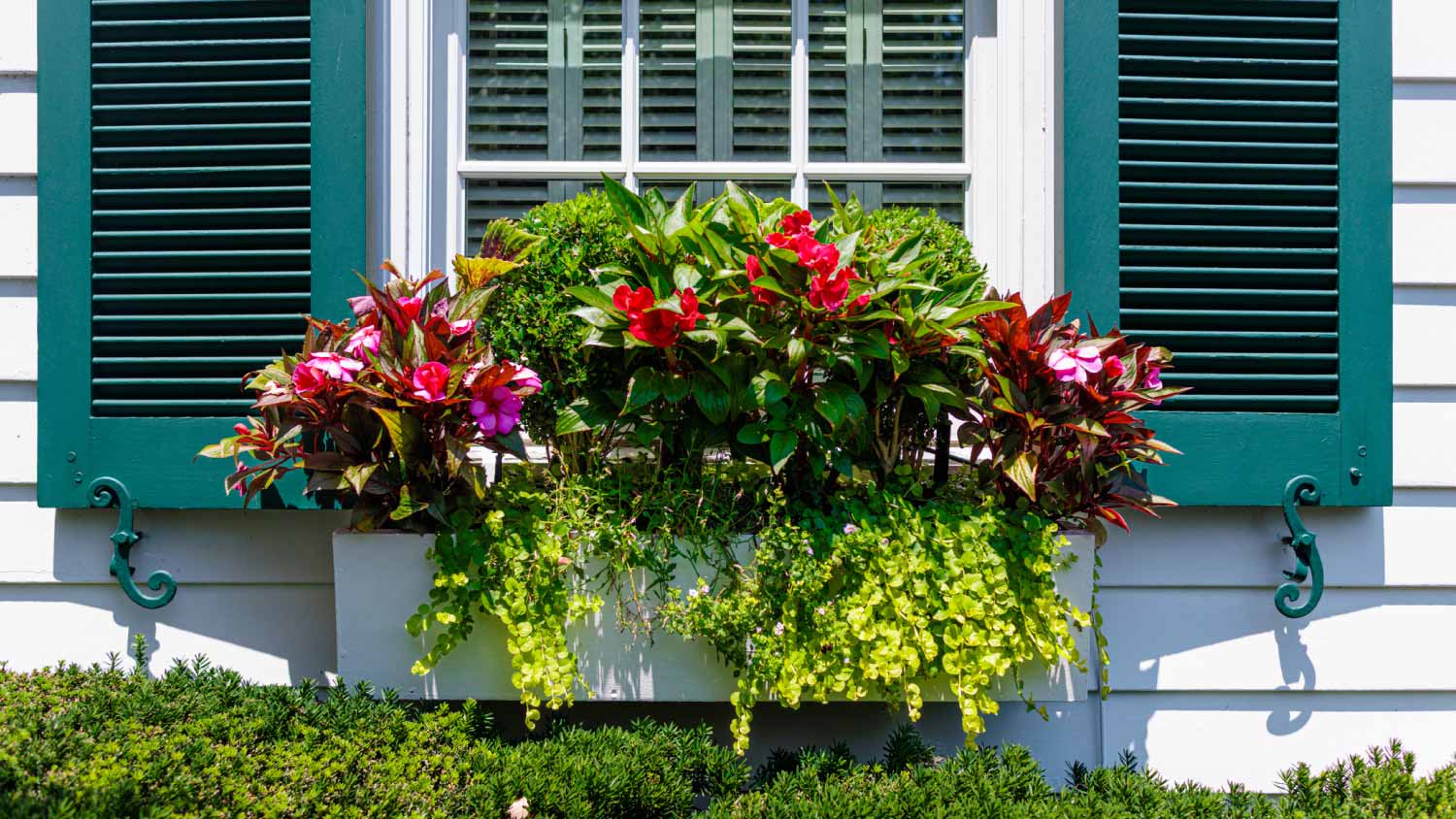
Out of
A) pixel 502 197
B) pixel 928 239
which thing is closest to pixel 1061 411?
pixel 928 239

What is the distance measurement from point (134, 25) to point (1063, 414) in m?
2.15

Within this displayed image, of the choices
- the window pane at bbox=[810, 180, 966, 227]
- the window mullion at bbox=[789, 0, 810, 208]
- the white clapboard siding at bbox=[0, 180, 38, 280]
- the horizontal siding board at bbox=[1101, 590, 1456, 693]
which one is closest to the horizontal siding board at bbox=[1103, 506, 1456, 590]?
the horizontal siding board at bbox=[1101, 590, 1456, 693]

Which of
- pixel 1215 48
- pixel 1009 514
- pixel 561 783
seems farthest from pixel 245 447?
pixel 1215 48

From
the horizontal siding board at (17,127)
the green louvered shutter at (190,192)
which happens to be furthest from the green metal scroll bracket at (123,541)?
the horizontal siding board at (17,127)

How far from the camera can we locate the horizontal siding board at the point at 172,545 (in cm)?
215

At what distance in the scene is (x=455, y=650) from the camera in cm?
193

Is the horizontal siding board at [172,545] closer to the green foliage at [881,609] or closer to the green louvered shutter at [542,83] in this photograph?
the green louvered shutter at [542,83]

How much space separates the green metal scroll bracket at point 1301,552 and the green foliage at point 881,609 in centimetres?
62

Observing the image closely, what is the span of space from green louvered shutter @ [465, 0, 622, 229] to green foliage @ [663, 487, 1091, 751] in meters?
1.08

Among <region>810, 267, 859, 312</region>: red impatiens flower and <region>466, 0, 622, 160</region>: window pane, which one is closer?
<region>810, 267, 859, 312</region>: red impatiens flower

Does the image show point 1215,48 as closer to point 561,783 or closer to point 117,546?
point 561,783

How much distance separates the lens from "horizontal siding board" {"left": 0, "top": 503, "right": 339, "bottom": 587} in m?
2.15

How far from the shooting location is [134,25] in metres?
2.11

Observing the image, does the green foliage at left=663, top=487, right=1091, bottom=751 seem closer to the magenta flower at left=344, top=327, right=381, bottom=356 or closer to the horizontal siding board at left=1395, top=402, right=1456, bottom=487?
the magenta flower at left=344, top=327, right=381, bottom=356
